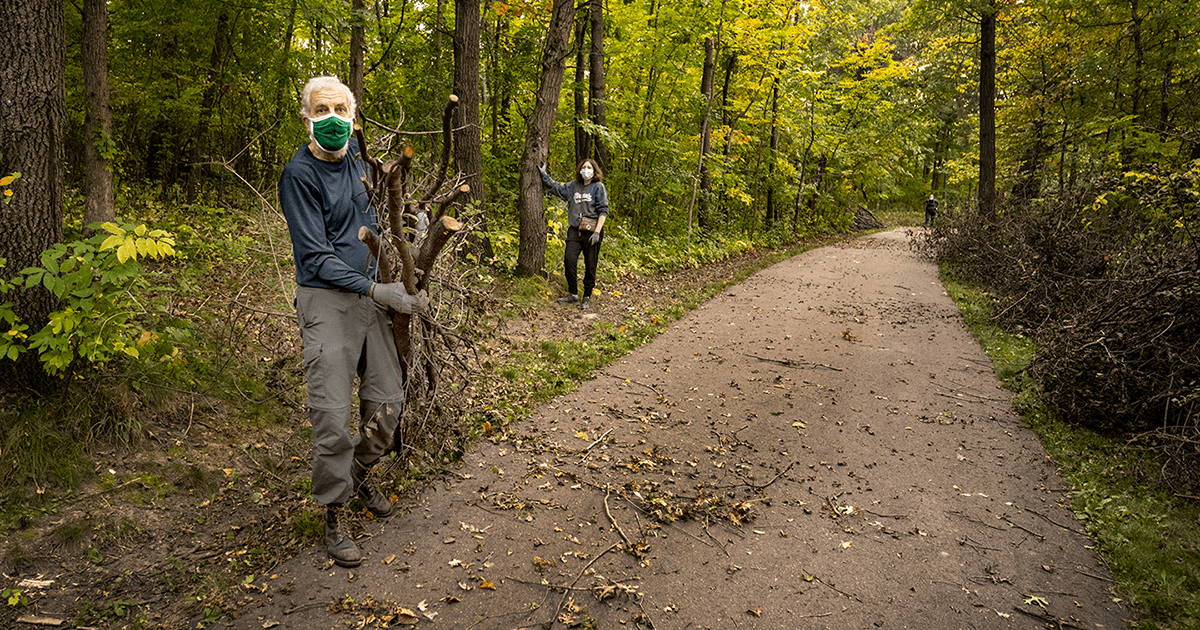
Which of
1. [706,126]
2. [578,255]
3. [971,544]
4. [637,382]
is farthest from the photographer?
[706,126]

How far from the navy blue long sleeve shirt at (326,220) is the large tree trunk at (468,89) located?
551cm

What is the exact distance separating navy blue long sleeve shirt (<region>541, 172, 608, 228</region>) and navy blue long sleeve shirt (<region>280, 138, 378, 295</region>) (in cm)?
555

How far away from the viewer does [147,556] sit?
3363 mm

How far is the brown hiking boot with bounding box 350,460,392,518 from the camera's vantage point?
12.2 feet

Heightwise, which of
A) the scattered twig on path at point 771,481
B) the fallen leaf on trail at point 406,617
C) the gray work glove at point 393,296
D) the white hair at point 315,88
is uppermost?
the white hair at point 315,88

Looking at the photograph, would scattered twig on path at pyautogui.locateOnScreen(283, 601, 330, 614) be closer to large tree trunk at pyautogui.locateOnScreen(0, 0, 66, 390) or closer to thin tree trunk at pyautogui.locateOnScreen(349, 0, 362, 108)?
large tree trunk at pyautogui.locateOnScreen(0, 0, 66, 390)

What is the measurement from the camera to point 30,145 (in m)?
3.86

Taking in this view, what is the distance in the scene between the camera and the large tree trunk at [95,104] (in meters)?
7.45

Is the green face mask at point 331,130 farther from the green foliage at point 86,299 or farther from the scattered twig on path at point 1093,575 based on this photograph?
the scattered twig on path at point 1093,575

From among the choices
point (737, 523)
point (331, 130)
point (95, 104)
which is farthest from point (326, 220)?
point (95, 104)

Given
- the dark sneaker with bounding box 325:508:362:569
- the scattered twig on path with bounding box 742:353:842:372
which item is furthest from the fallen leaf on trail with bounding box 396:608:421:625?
the scattered twig on path with bounding box 742:353:842:372

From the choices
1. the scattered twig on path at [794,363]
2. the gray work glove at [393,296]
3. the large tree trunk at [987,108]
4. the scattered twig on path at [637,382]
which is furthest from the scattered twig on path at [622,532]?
the large tree trunk at [987,108]

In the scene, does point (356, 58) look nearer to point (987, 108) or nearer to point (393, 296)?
point (393, 296)

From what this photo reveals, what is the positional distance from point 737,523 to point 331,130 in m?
3.33
